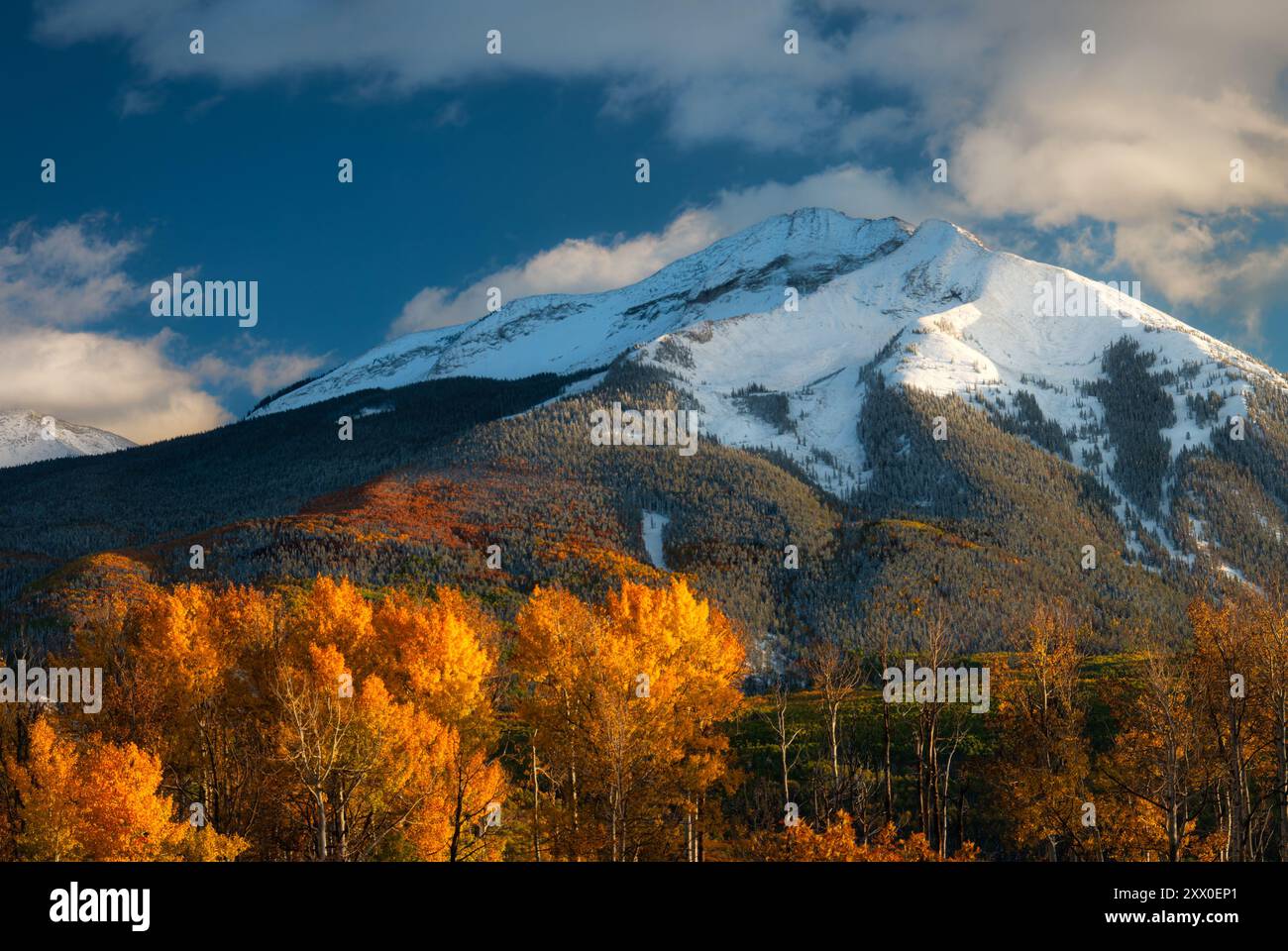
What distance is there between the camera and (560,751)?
128 ft

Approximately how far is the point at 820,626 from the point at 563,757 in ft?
388

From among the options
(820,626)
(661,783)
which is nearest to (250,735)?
(661,783)

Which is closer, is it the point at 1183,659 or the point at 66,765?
the point at 66,765

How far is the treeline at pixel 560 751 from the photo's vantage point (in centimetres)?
3459

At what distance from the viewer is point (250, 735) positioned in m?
46.5

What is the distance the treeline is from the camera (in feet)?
113

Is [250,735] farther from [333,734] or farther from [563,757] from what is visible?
[563,757]
